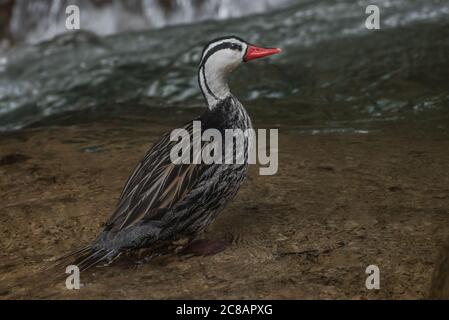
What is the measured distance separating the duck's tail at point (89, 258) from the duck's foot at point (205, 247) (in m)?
0.48

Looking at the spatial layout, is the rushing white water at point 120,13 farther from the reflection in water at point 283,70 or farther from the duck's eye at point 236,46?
the duck's eye at point 236,46

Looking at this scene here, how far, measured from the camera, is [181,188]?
4.38 m

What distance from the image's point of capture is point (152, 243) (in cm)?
444

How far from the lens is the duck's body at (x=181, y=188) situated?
4.34m

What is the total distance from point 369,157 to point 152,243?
2.36m

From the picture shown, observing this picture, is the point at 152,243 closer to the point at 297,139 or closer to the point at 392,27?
the point at 297,139

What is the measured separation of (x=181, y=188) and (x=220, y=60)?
2.78 ft

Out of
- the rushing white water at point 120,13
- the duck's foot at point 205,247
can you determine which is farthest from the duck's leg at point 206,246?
the rushing white water at point 120,13

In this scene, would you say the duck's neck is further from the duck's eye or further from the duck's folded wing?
the duck's folded wing

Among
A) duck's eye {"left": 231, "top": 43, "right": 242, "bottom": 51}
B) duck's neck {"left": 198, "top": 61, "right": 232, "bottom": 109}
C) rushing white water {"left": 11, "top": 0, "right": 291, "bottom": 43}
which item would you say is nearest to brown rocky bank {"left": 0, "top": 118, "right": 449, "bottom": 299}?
duck's neck {"left": 198, "top": 61, "right": 232, "bottom": 109}

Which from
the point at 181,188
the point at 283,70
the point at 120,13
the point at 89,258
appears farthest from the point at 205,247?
the point at 120,13

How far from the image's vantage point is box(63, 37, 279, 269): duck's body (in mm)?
4340

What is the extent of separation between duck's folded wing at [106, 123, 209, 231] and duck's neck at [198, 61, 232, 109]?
0.48 m
